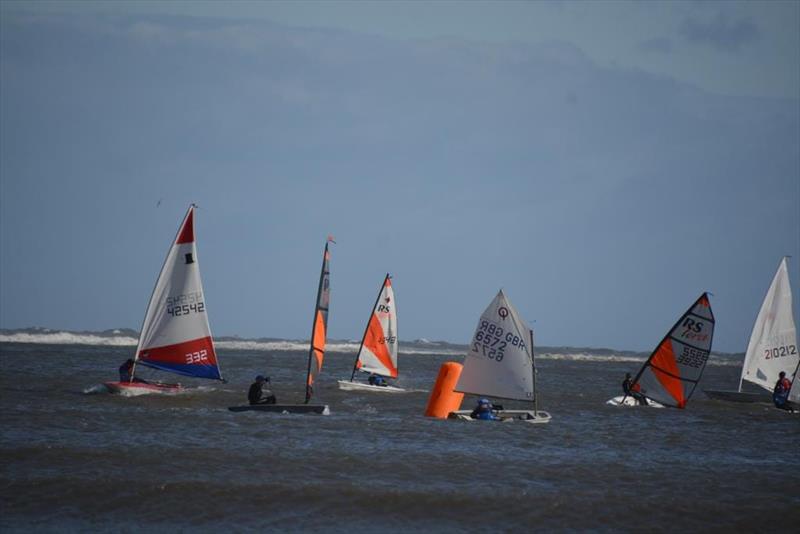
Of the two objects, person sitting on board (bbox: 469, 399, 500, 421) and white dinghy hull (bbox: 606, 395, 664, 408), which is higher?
white dinghy hull (bbox: 606, 395, 664, 408)

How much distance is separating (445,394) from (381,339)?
1197 cm

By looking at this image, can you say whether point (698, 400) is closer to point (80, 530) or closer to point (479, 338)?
point (479, 338)

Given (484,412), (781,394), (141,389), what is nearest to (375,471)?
(484,412)

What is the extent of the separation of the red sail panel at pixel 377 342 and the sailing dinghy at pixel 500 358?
1304cm

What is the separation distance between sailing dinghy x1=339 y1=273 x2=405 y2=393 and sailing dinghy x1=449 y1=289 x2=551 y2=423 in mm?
12936

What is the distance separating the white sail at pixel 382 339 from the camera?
39.2m

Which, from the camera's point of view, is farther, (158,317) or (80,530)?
(158,317)

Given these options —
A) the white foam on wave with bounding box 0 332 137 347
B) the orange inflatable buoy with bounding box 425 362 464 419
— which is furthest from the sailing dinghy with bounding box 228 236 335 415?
the white foam on wave with bounding box 0 332 137 347

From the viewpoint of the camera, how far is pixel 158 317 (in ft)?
97.5

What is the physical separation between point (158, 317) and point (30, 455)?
1157 cm

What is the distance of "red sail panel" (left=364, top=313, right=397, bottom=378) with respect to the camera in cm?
3925

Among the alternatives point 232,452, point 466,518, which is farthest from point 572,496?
point 232,452

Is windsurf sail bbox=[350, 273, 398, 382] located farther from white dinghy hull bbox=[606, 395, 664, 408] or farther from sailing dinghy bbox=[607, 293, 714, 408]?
sailing dinghy bbox=[607, 293, 714, 408]

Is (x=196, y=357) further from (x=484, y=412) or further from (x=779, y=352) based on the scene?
(x=779, y=352)
